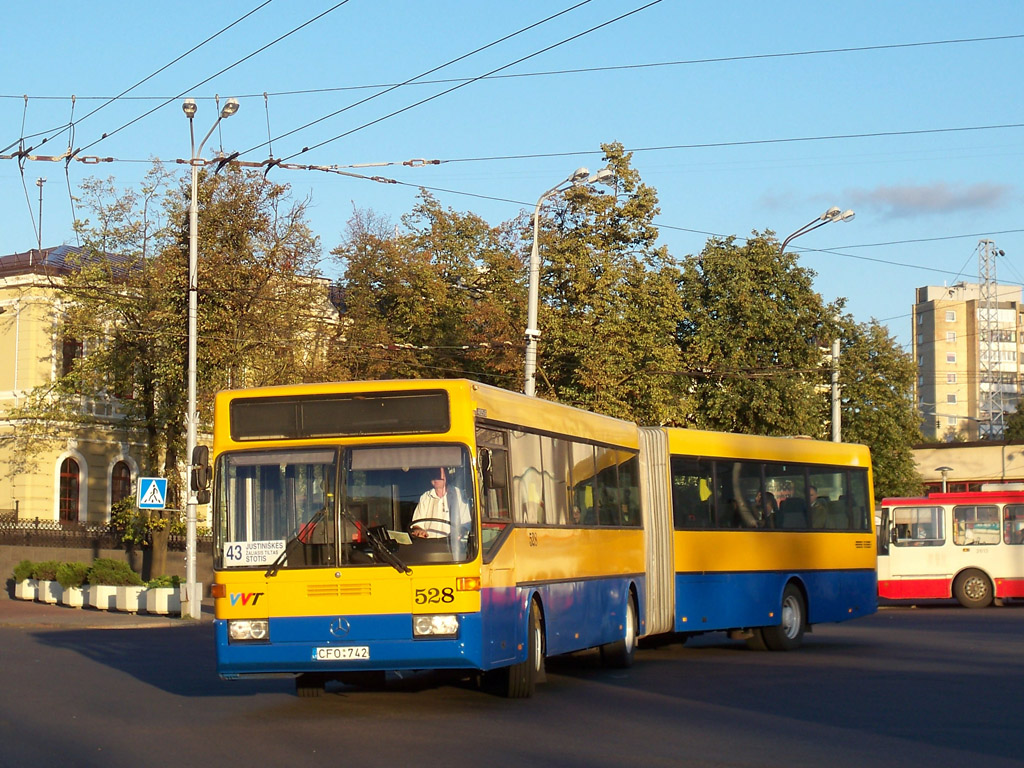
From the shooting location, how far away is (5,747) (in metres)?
10.5

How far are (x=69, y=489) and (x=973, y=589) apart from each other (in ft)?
93.4

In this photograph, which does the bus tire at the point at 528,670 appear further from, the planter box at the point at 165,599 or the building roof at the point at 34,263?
the building roof at the point at 34,263

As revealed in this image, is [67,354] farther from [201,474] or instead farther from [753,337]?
[201,474]

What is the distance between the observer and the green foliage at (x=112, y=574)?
33.2 m

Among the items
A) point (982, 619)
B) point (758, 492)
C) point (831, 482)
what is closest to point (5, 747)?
point (758, 492)

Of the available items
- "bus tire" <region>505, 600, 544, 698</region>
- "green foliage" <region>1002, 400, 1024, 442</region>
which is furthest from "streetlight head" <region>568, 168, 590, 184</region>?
"green foliage" <region>1002, 400, 1024, 442</region>

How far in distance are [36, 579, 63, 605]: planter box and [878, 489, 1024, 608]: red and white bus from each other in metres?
20.1

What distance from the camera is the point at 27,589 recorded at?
37094 millimetres

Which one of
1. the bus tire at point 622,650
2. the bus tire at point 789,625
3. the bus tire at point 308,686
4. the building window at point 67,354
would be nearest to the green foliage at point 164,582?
the building window at point 67,354

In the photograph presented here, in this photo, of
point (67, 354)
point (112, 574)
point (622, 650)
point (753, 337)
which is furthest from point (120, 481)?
point (622, 650)

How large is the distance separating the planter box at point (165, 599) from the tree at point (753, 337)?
54.5 ft

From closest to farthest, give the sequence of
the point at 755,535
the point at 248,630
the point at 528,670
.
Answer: the point at 248,630
the point at 528,670
the point at 755,535

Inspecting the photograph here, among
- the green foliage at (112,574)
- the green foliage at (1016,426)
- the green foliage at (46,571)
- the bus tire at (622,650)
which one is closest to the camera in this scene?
the bus tire at (622,650)

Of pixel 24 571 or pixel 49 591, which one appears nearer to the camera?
pixel 49 591
